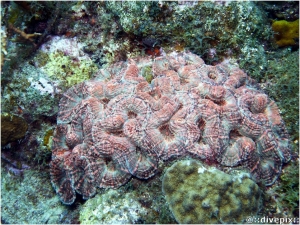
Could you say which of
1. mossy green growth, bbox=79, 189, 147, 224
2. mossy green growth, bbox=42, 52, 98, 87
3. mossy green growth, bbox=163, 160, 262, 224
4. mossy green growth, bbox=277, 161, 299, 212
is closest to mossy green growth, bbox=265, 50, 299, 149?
mossy green growth, bbox=277, 161, 299, 212

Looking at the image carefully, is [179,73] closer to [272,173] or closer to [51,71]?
[272,173]

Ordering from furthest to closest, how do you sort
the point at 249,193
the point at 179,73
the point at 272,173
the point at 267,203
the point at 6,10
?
the point at 6,10
the point at 179,73
the point at 272,173
the point at 267,203
the point at 249,193

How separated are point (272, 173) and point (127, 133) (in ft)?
6.87

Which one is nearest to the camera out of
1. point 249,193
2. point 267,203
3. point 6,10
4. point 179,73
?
point 249,193

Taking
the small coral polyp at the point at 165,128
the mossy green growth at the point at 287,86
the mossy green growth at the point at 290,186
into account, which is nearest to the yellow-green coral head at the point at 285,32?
the mossy green growth at the point at 287,86

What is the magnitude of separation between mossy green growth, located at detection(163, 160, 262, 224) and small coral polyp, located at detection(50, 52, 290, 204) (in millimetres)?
246

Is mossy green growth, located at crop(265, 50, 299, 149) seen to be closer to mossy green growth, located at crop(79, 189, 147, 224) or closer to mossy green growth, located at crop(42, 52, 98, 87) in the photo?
mossy green growth, located at crop(79, 189, 147, 224)

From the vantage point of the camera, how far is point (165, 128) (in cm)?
349

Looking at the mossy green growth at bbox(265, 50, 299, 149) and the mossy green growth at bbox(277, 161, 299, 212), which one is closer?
the mossy green growth at bbox(277, 161, 299, 212)

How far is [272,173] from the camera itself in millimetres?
3482

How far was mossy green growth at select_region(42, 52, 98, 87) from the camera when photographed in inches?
177

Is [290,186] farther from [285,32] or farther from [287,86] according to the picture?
[285,32]

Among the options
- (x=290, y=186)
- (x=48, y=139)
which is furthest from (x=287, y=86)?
(x=48, y=139)

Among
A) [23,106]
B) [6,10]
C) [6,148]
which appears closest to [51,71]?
[23,106]
